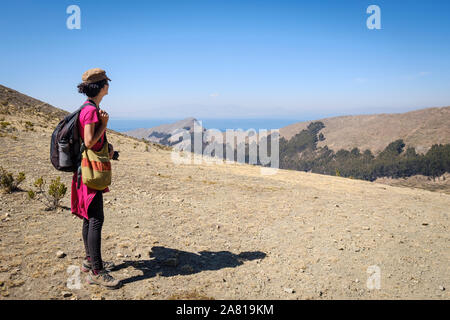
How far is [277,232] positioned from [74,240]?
197 inches

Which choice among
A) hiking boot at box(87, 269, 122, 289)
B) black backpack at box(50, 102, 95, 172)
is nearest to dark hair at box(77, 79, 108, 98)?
black backpack at box(50, 102, 95, 172)

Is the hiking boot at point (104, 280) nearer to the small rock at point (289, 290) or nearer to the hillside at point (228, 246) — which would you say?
the hillside at point (228, 246)

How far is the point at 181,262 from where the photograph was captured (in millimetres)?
5570

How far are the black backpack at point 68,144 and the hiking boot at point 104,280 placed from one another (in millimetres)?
1749

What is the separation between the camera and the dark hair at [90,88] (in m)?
4.09

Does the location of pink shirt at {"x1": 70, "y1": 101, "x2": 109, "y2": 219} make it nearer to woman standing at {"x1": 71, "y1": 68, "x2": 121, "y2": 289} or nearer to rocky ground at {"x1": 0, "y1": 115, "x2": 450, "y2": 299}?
woman standing at {"x1": 71, "y1": 68, "x2": 121, "y2": 289}

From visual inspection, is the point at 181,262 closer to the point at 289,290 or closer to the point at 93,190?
the point at 289,290

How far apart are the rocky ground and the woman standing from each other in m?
0.29

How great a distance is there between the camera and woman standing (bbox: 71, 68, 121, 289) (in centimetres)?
393

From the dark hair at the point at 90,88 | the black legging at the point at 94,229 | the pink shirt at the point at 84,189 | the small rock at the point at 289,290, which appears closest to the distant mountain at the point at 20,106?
the pink shirt at the point at 84,189

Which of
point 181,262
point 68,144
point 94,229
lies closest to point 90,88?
point 68,144

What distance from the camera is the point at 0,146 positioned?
1394cm

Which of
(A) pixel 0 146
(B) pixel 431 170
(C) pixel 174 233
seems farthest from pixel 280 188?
(B) pixel 431 170
